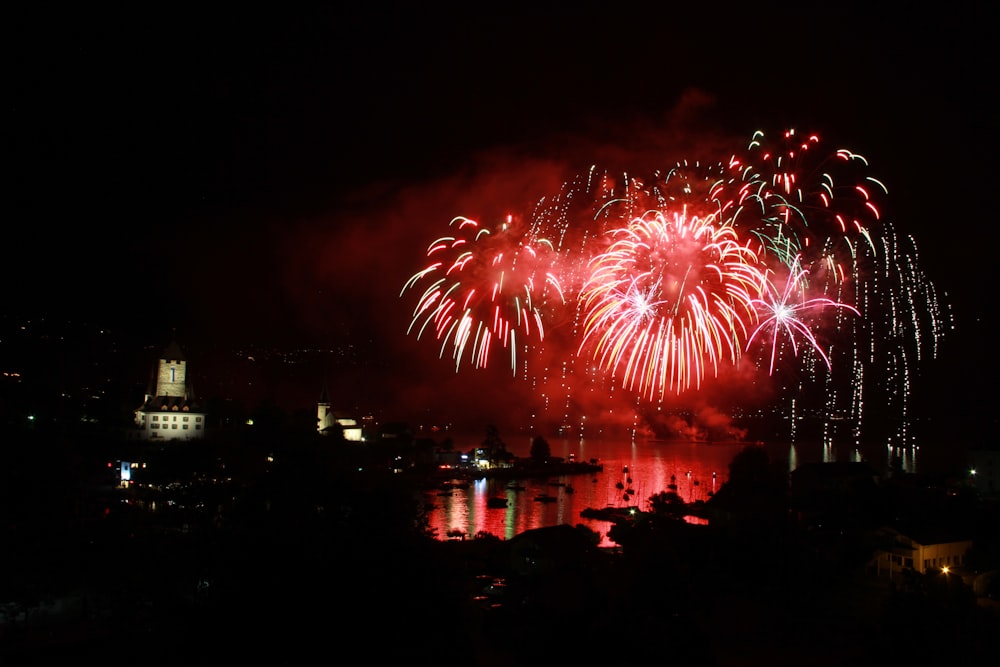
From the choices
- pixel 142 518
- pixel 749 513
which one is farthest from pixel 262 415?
pixel 749 513

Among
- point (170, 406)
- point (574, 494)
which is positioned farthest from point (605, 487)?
point (170, 406)

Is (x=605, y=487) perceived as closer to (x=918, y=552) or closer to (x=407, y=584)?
(x=918, y=552)

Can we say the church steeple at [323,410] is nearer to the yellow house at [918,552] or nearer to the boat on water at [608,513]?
the boat on water at [608,513]

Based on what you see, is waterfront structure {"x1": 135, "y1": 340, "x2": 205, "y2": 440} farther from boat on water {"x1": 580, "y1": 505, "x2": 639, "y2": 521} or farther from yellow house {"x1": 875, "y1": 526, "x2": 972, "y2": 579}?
yellow house {"x1": 875, "y1": 526, "x2": 972, "y2": 579}

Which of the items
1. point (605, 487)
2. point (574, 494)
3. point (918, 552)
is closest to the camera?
point (918, 552)

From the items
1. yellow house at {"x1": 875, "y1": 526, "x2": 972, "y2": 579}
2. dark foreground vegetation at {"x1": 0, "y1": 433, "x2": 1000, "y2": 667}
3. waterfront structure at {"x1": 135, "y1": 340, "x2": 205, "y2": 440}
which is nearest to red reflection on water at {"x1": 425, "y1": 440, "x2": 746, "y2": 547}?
dark foreground vegetation at {"x1": 0, "y1": 433, "x2": 1000, "y2": 667}

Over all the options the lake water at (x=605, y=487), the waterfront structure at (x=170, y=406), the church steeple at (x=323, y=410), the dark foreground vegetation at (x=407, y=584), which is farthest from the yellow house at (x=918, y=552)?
the church steeple at (x=323, y=410)
